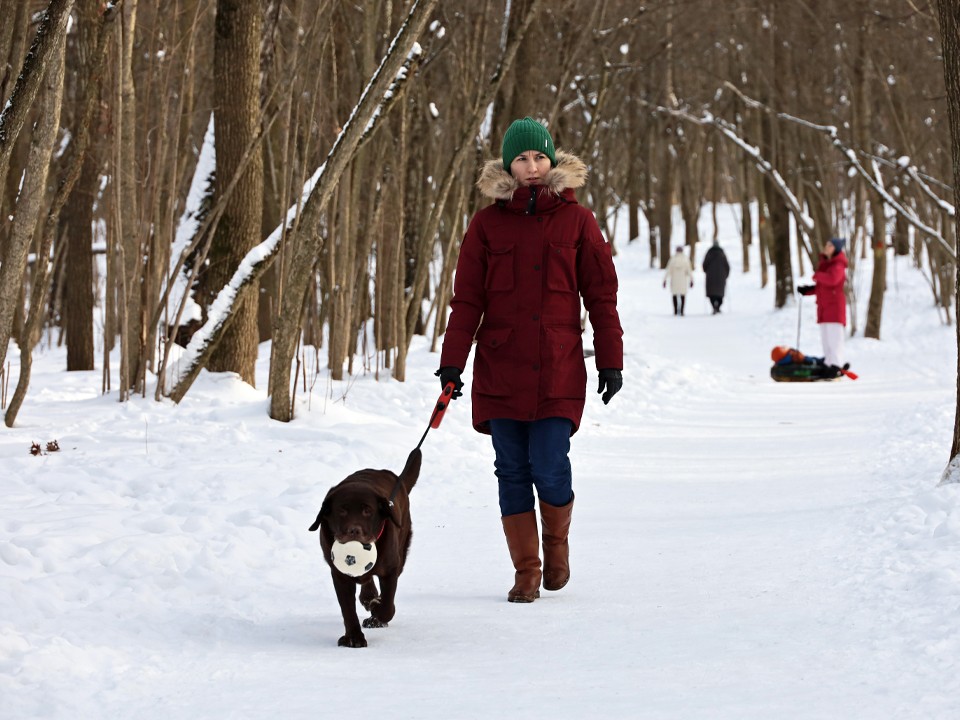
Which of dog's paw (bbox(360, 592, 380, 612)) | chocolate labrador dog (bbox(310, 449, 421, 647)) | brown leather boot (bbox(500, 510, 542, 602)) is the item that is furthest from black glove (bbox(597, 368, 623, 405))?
dog's paw (bbox(360, 592, 380, 612))

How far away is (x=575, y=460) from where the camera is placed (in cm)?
862

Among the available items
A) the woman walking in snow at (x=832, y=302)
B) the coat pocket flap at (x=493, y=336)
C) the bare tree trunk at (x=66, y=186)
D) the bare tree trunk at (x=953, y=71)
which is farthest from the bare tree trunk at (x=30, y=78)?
the woman walking in snow at (x=832, y=302)

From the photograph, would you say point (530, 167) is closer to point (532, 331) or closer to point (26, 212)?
point (532, 331)

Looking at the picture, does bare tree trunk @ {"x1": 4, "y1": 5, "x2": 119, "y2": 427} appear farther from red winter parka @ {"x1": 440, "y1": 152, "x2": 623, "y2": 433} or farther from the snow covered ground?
red winter parka @ {"x1": 440, "y1": 152, "x2": 623, "y2": 433}

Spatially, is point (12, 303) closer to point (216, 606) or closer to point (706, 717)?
point (216, 606)

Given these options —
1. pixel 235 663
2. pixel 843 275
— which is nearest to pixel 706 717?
pixel 235 663

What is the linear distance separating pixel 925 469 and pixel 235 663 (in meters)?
4.91

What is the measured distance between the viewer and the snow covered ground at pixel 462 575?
127 inches

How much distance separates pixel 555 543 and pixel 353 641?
45.3 inches

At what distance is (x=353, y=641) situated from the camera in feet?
12.5

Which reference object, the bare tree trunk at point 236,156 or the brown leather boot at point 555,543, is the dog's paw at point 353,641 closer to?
the brown leather boot at point 555,543

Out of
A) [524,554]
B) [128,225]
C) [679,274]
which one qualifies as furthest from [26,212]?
[679,274]

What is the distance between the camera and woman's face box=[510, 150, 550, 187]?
463 cm

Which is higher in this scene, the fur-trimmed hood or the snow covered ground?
the fur-trimmed hood
